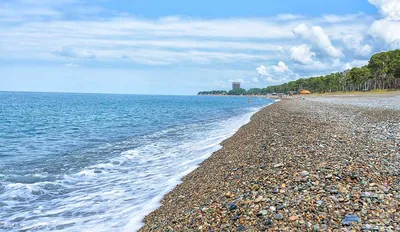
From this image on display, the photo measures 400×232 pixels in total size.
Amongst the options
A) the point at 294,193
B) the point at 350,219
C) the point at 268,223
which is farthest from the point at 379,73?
the point at 268,223

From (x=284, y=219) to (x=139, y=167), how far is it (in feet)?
35.4

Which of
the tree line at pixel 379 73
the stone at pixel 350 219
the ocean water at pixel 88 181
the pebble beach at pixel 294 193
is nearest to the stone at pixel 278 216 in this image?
the pebble beach at pixel 294 193

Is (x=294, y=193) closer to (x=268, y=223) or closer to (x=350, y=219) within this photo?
(x=268, y=223)

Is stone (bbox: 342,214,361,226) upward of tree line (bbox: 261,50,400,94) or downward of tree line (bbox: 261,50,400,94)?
downward

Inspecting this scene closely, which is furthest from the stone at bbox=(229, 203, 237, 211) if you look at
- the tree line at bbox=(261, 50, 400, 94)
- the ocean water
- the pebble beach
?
the tree line at bbox=(261, 50, 400, 94)

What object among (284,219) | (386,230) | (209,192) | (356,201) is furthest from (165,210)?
(386,230)

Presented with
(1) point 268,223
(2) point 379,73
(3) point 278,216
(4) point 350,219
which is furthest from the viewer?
(2) point 379,73

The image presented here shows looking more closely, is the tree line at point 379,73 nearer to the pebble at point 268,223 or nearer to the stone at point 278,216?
the stone at point 278,216

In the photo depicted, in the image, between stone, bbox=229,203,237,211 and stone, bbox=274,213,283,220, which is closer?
stone, bbox=274,213,283,220

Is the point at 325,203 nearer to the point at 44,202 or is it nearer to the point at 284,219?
the point at 284,219

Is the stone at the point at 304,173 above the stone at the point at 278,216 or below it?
above

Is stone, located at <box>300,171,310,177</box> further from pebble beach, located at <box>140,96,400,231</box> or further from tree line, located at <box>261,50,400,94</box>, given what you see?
tree line, located at <box>261,50,400,94</box>

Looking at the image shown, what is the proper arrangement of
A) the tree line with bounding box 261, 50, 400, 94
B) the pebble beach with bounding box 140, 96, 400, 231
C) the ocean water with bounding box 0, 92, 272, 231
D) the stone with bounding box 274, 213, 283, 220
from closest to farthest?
the pebble beach with bounding box 140, 96, 400, 231 → the stone with bounding box 274, 213, 283, 220 → the ocean water with bounding box 0, 92, 272, 231 → the tree line with bounding box 261, 50, 400, 94

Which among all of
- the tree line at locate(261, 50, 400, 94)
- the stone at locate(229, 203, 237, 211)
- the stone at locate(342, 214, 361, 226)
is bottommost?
the stone at locate(229, 203, 237, 211)
